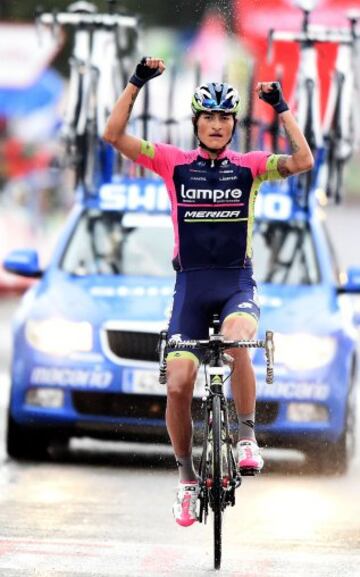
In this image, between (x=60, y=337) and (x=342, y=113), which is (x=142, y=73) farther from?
(x=342, y=113)

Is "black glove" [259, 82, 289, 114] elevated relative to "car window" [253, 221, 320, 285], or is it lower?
elevated

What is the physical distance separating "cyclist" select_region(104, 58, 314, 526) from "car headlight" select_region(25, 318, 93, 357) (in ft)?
10.4

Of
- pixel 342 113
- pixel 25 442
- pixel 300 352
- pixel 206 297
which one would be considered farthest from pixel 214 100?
pixel 342 113

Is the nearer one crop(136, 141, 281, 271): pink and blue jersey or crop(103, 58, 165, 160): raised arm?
crop(103, 58, 165, 160): raised arm

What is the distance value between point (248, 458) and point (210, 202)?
123cm

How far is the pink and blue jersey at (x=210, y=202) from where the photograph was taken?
1020 cm

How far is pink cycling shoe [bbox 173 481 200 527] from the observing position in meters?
9.95

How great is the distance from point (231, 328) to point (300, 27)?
610cm

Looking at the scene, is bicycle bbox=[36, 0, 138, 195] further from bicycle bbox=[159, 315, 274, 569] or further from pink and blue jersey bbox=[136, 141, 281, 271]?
bicycle bbox=[159, 315, 274, 569]

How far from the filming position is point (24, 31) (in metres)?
37.4

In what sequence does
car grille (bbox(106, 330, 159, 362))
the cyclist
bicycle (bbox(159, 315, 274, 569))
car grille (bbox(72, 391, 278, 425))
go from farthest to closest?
car grille (bbox(106, 330, 159, 362)) < car grille (bbox(72, 391, 278, 425)) < the cyclist < bicycle (bbox(159, 315, 274, 569))

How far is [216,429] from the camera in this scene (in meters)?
9.77

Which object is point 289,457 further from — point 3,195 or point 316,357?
point 3,195

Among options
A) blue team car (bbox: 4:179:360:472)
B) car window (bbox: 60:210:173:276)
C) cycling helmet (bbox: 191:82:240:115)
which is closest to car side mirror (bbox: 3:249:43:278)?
blue team car (bbox: 4:179:360:472)
